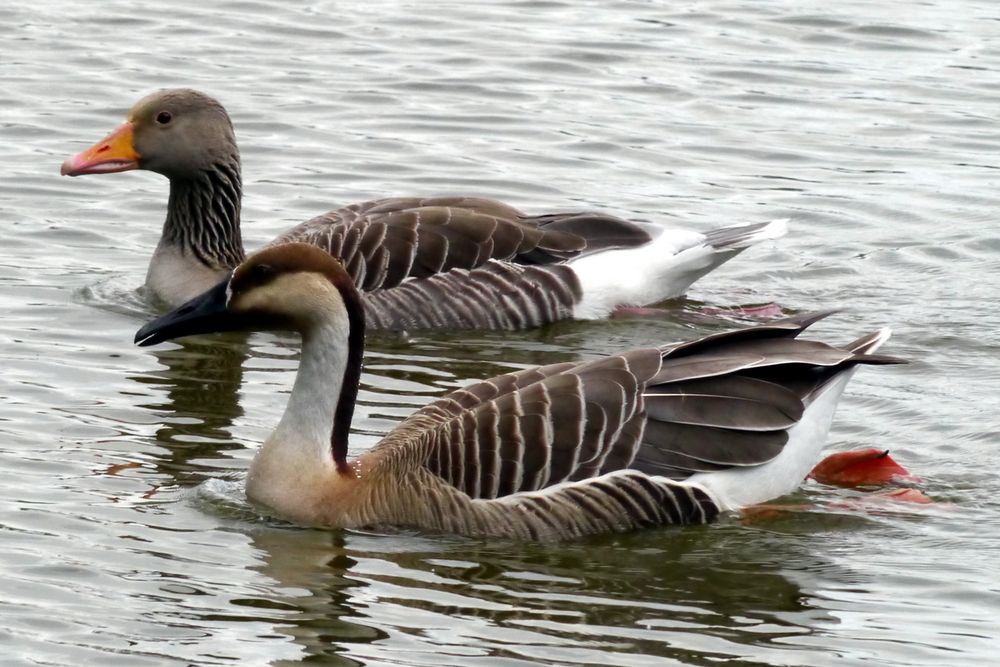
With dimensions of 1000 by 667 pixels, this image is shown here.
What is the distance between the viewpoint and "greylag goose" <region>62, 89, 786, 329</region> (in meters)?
12.8

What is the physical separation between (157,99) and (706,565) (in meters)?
6.02

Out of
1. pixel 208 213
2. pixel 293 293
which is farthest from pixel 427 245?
pixel 293 293

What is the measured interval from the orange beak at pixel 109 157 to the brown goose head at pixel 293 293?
409cm

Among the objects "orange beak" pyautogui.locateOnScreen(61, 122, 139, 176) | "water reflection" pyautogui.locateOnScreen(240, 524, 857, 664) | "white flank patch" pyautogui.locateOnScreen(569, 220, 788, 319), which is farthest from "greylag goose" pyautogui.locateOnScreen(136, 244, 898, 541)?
"orange beak" pyautogui.locateOnScreen(61, 122, 139, 176)

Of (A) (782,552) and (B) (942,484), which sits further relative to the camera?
(B) (942,484)

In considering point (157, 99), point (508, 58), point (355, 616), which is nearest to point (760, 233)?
point (157, 99)

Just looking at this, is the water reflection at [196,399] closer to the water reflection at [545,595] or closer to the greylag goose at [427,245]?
the greylag goose at [427,245]

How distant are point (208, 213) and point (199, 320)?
13.8 feet

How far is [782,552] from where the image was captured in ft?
29.3

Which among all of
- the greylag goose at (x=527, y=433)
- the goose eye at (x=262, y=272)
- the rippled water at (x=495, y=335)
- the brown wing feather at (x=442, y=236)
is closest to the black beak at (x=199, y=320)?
the greylag goose at (x=527, y=433)

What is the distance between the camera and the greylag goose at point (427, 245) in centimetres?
1276

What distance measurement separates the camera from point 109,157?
12922 mm

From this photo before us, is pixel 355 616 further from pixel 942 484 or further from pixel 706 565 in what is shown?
pixel 942 484

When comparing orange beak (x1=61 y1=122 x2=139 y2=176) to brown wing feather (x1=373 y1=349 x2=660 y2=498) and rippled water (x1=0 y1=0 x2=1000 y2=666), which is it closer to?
rippled water (x1=0 y1=0 x2=1000 y2=666)
